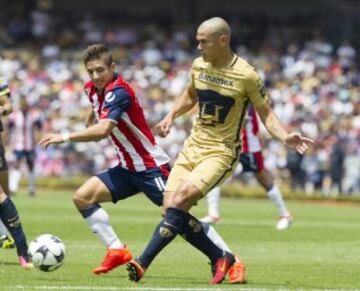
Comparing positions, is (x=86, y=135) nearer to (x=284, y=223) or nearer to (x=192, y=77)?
(x=192, y=77)

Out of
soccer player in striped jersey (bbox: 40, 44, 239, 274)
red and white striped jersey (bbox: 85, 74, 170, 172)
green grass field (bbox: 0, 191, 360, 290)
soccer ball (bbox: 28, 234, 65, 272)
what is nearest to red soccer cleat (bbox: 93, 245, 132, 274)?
soccer player in striped jersey (bbox: 40, 44, 239, 274)

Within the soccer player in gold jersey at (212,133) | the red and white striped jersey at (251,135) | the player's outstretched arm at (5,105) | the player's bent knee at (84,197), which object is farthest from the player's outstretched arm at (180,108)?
the red and white striped jersey at (251,135)

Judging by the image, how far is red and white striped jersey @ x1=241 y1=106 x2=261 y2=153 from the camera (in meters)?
20.0

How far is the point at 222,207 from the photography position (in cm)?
2639

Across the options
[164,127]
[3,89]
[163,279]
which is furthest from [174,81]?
[163,279]

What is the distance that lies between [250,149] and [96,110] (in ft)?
26.5

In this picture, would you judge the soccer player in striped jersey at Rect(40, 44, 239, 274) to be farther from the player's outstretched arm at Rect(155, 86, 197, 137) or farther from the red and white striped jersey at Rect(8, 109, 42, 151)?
the red and white striped jersey at Rect(8, 109, 42, 151)

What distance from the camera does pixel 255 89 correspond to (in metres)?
11.4

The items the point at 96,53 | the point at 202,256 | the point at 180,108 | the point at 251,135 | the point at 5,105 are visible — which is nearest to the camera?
the point at 96,53

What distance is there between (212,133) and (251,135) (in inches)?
341

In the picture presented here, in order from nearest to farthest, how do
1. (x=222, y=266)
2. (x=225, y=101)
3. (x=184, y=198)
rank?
(x=184, y=198)
(x=225, y=101)
(x=222, y=266)

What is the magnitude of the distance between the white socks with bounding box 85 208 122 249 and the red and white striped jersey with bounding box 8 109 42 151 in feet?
57.6

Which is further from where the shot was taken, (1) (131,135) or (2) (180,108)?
(1) (131,135)

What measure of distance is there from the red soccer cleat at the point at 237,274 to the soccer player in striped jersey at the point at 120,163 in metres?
1.10
